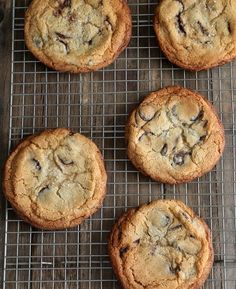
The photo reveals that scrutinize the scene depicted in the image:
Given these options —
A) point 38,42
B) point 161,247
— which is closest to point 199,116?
point 161,247

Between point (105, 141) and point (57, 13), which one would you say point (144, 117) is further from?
point (57, 13)

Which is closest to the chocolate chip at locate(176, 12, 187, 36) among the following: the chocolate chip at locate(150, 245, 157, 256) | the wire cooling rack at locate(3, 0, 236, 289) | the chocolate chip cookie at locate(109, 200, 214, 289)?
the wire cooling rack at locate(3, 0, 236, 289)

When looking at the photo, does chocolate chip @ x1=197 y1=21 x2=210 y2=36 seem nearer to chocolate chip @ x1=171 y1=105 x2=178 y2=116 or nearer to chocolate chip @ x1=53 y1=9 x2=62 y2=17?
chocolate chip @ x1=171 y1=105 x2=178 y2=116

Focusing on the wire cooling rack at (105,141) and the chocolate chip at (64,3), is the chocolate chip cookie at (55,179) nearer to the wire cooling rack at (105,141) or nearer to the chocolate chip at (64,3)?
the wire cooling rack at (105,141)

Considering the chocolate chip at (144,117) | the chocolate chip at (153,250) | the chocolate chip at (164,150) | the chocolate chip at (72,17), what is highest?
the chocolate chip at (72,17)

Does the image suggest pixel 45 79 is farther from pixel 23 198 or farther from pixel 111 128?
pixel 23 198

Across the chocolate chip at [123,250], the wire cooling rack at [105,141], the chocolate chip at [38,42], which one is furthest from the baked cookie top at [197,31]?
the chocolate chip at [123,250]
